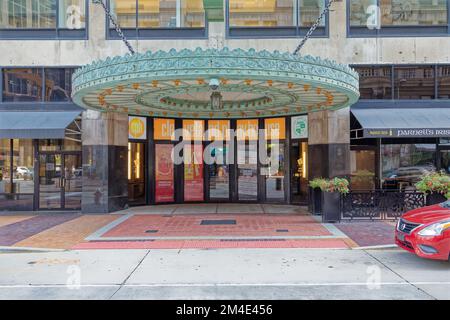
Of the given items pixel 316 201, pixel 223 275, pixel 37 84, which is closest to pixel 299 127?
pixel 316 201

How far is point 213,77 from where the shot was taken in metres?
7.98

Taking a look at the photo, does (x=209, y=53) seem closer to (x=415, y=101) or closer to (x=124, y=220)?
(x=124, y=220)

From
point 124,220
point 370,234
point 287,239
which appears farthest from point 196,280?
point 124,220

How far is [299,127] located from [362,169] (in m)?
2.85

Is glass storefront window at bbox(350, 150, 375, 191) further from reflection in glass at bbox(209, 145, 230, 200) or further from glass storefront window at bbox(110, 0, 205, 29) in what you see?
glass storefront window at bbox(110, 0, 205, 29)

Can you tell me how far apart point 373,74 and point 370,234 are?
6903 millimetres

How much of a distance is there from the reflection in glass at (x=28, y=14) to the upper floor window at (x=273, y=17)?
6704mm

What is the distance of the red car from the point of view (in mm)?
6547

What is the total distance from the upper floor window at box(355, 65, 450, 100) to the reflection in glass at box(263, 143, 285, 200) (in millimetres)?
3877

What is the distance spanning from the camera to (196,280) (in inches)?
248

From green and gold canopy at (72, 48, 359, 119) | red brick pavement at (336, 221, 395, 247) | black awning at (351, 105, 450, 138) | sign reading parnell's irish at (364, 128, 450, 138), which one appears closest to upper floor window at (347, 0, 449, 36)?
black awning at (351, 105, 450, 138)

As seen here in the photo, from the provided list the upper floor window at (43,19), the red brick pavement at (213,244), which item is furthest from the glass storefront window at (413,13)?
the upper floor window at (43,19)

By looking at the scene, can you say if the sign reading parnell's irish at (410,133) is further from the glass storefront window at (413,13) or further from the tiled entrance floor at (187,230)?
the glass storefront window at (413,13)

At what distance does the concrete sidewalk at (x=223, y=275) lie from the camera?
5641 mm
